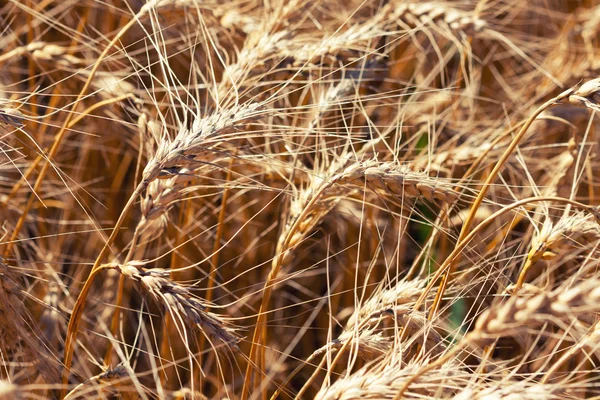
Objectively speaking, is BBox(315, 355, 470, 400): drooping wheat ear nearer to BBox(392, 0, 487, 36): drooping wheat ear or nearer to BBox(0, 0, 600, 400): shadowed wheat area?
BBox(0, 0, 600, 400): shadowed wheat area

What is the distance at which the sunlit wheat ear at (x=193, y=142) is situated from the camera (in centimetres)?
78

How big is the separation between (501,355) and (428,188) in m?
0.80

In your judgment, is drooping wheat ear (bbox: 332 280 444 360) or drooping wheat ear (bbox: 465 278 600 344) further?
drooping wheat ear (bbox: 332 280 444 360)

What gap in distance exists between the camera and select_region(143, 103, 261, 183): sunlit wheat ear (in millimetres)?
783

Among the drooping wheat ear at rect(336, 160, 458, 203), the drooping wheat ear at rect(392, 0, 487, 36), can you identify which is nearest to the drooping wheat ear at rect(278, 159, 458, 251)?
the drooping wheat ear at rect(336, 160, 458, 203)

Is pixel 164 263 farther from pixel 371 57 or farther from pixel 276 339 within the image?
pixel 371 57

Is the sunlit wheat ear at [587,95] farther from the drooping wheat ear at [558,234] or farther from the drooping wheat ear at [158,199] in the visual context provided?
the drooping wheat ear at [158,199]

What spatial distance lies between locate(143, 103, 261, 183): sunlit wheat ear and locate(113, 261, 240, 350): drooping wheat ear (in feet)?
0.37

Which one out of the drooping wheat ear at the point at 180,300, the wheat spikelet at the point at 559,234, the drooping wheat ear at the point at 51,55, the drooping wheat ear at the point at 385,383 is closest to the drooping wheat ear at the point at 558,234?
the wheat spikelet at the point at 559,234

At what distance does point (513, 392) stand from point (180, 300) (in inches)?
14.5

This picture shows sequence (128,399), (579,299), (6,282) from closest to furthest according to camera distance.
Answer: (579,299) < (6,282) < (128,399)

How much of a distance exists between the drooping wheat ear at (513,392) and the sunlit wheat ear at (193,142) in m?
0.38

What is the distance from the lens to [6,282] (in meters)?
0.81

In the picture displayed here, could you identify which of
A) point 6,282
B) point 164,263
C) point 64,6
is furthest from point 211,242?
point 6,282
